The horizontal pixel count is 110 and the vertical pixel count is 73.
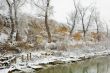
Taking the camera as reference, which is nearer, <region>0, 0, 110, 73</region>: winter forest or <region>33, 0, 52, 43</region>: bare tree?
<region>0, 0, 110, 73</region>: winter forest

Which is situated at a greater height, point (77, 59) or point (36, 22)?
point (36, 22)

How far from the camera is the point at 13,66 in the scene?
83.4ft

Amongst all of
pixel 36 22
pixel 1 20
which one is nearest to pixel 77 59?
pixel 1 20

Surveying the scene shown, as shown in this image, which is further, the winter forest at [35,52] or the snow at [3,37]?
the snow at [3,37]

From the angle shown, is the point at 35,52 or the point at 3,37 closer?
the point at 35,52

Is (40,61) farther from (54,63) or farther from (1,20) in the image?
(1,20)

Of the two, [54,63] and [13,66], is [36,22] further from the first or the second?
[13,66]

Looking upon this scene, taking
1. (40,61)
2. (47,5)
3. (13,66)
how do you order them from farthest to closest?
(47,5) → (40,61) → (13,66)

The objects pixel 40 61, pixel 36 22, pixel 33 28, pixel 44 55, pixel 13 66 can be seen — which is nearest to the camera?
pixel 13 66

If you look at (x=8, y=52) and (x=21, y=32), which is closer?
(x=8, y=52)

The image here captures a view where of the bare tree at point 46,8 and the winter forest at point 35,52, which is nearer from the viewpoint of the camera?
the winter forest at point 35,52

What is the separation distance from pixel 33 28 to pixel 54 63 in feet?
81.8

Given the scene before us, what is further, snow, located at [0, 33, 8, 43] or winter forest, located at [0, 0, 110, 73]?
snow, located at [0, 33, 8, 43]

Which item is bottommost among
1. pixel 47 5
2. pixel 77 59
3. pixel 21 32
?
pixel 77 59
